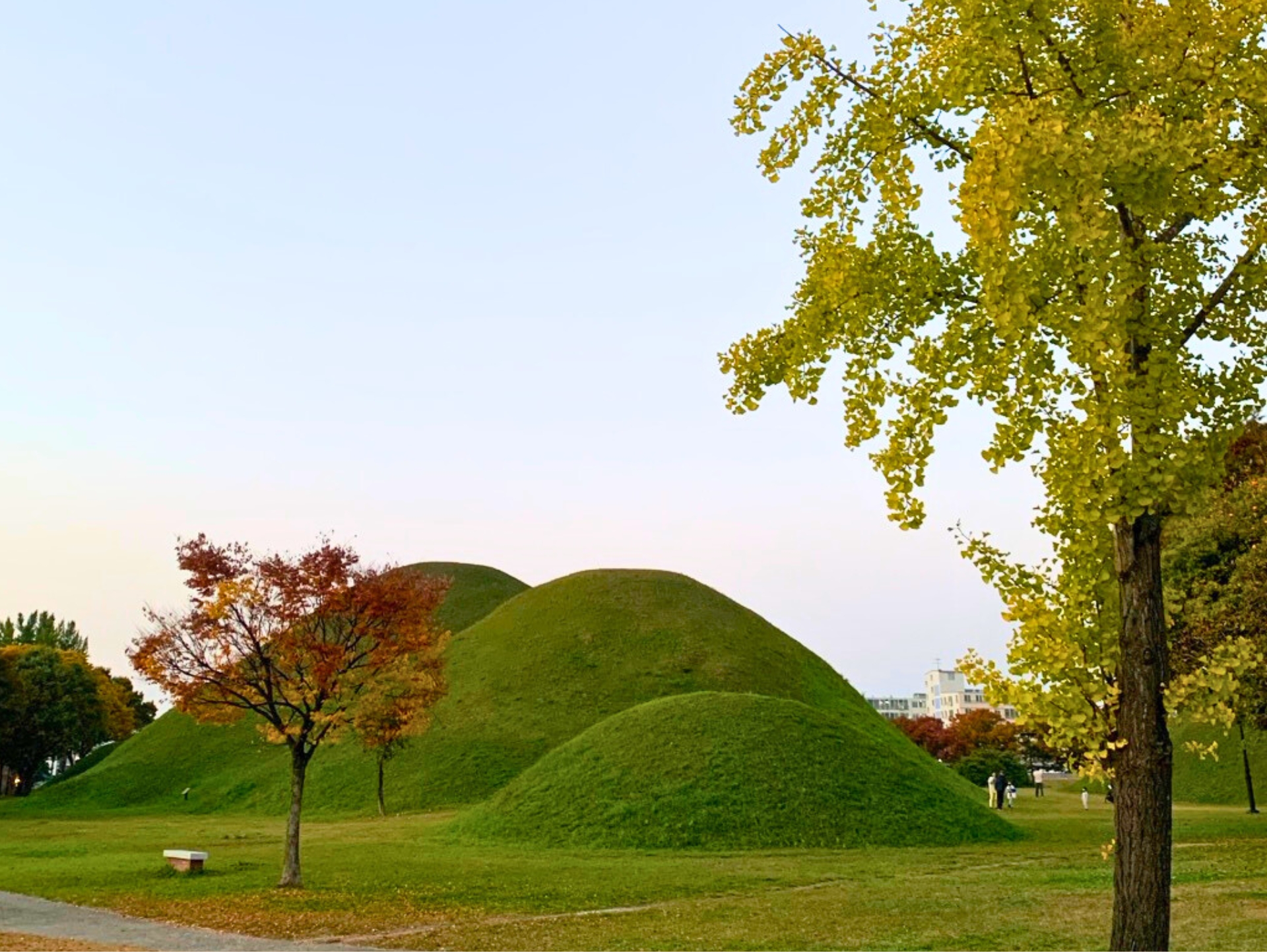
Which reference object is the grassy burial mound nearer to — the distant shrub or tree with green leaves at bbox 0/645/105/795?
the distant shrub

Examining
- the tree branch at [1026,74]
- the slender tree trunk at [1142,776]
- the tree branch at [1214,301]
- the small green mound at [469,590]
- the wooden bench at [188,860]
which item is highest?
the small green mound at [469,590]

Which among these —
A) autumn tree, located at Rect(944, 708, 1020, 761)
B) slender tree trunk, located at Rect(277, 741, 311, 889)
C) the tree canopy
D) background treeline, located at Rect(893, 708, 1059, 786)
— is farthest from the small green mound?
slender tree trunk, located at Rect(277, 741, 311, 889)

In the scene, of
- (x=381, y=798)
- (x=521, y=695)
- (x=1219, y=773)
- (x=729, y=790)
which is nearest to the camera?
(x=729, y=790)

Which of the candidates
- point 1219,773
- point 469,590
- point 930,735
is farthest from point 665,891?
point 930,735

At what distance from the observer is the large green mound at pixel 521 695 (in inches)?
2859

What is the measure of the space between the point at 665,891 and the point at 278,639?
12312 millimetres

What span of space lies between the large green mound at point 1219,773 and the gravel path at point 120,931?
2823 inches

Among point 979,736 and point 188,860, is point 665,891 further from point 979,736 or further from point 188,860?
point 979,736

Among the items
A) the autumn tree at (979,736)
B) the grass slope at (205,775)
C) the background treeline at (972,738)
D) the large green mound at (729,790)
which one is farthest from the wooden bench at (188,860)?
the autumn tree at (979,736)

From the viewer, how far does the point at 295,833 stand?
29.1 m

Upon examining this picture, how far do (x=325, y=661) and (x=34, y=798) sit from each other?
69.6 metres

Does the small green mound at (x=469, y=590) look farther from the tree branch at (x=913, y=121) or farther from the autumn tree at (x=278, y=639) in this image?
the tree branch at (x=913, y=121)

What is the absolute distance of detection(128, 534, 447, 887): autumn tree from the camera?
96.9ft

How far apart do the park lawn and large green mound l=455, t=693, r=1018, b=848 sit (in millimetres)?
2364
